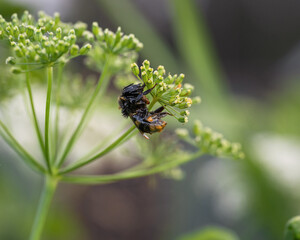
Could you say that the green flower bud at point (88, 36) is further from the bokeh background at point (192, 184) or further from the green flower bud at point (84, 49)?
the bokeh background at point (192, 184)

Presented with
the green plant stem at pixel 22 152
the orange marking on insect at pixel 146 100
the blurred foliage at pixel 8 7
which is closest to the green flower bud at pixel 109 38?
the orange marking on insect at pixel 146 100

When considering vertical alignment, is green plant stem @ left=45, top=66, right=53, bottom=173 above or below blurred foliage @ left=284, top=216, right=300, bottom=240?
above

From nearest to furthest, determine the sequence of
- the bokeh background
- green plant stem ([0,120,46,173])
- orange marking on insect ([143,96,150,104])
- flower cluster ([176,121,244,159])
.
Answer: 1. orange marking on insect ([143,96,150,104])
2. green plant stem ([0,120,46,173])
3. flower cluster ([176,121,244,159])
4. the bokeh background

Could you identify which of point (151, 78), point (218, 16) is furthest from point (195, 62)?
point (218, 16)

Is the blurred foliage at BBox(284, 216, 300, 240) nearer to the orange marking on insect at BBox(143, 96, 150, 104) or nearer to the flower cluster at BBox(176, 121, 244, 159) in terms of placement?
the flower cluster at BBox(176, 121, 244, 159)

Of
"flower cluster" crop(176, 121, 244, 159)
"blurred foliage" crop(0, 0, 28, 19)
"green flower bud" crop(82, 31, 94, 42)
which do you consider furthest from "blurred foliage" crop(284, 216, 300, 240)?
"blurred foliage" crop(0, 0, 28, 19)

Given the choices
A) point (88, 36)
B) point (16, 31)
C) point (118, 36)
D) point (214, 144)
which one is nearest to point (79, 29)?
point (88, 36)

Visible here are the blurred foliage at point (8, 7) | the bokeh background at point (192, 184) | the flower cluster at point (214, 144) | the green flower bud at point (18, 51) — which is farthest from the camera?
the bokeh background at point (192, 184)

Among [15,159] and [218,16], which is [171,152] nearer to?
[15,159]

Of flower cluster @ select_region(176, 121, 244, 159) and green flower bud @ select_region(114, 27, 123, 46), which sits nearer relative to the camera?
green flower bud @ select_region(114, 27, 123, 46)
